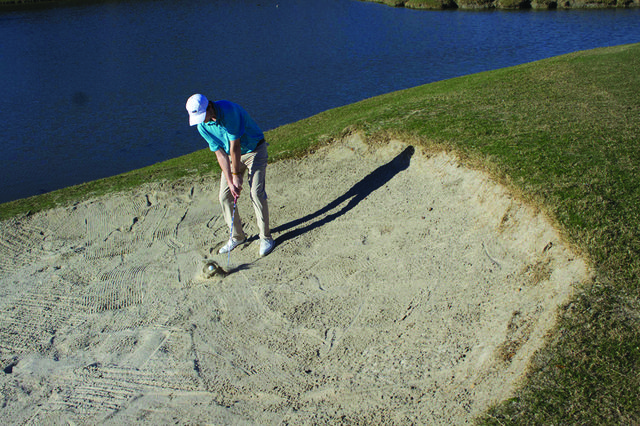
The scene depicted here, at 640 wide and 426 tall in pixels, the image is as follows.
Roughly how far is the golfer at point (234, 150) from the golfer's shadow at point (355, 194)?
0.61m

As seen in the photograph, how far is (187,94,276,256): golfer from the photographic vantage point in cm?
723

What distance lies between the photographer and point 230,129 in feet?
24.4

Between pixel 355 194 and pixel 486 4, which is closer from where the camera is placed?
pixel 355 194

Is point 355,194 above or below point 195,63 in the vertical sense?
below

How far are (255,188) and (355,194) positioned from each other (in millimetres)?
2387

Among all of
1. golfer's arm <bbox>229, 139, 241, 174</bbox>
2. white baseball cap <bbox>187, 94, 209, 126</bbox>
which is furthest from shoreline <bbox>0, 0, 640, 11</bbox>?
white baseball cap <bbox>187, 94, 209, 126</bbox>

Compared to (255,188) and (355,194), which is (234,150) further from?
(355,194)

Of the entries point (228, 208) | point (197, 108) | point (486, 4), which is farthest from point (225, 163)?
point (486, 4)

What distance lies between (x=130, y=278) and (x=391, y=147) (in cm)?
574

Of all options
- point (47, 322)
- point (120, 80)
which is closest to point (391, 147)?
point (47, 322)

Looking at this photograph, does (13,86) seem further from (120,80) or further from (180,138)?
(180,138)

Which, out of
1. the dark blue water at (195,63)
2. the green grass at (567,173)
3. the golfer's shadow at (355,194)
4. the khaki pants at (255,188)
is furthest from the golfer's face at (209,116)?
the dark blue water at (195,63)

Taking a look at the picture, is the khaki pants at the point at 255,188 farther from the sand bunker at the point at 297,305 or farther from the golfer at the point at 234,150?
the sand bunker at the point at 297,305

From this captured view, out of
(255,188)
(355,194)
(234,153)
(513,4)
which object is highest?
(513,4)
